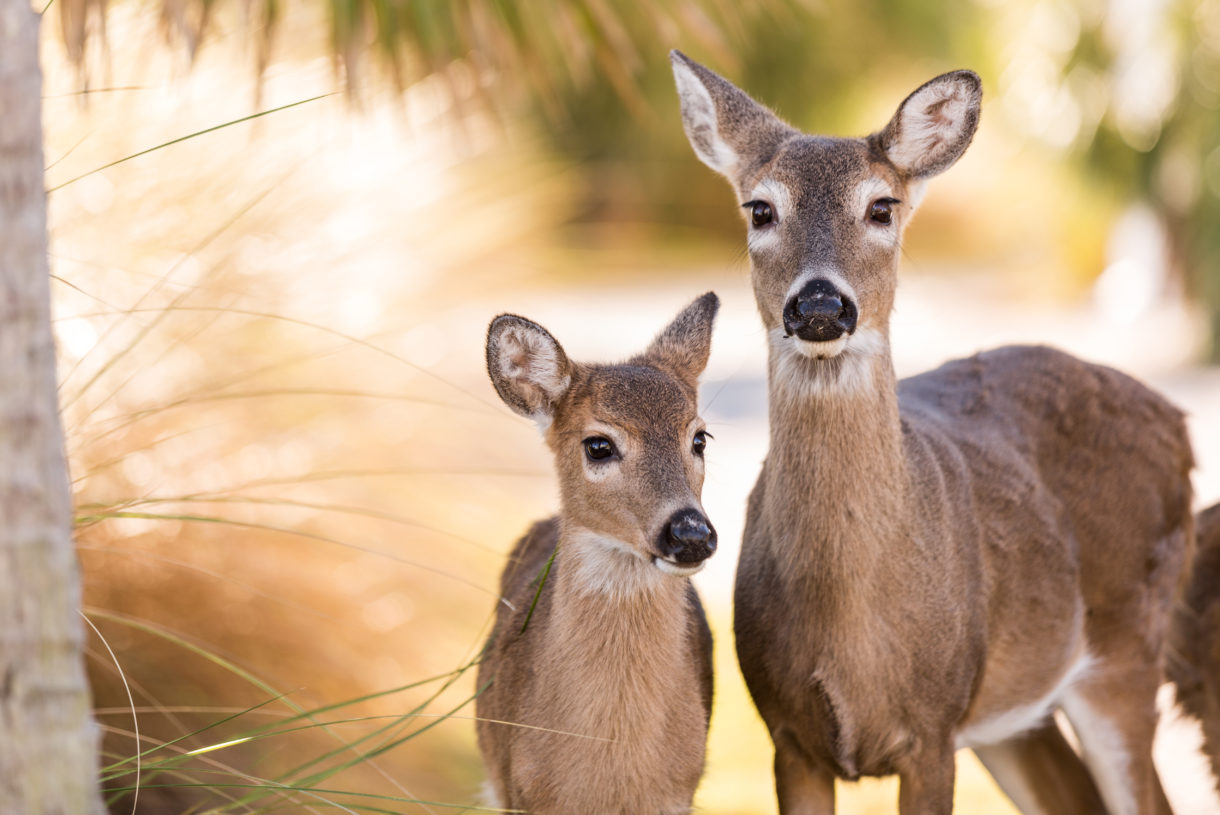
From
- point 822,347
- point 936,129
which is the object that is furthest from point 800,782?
point 936,129

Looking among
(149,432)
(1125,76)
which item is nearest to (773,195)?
(149,432)

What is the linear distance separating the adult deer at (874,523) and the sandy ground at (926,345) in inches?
51.5

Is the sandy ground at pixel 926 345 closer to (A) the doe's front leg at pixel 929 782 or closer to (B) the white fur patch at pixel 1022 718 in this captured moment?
(B) the white fur patch at pixel 1022 718

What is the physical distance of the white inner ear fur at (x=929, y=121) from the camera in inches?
172

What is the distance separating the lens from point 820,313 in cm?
387

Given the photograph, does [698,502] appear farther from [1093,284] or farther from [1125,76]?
[1093,284]

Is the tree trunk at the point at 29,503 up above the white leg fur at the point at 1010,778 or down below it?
above

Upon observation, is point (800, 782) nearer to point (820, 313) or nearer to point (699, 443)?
point (699, 443)

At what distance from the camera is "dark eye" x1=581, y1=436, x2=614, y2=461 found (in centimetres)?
408

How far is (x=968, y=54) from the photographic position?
2105cm

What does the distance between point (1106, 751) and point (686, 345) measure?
2223 millimetres

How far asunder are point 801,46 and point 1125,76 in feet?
23.1

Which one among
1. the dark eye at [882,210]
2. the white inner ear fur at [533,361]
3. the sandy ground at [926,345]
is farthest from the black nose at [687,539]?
the sandy ground at [926,345]

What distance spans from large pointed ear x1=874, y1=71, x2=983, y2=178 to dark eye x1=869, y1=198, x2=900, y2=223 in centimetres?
18
